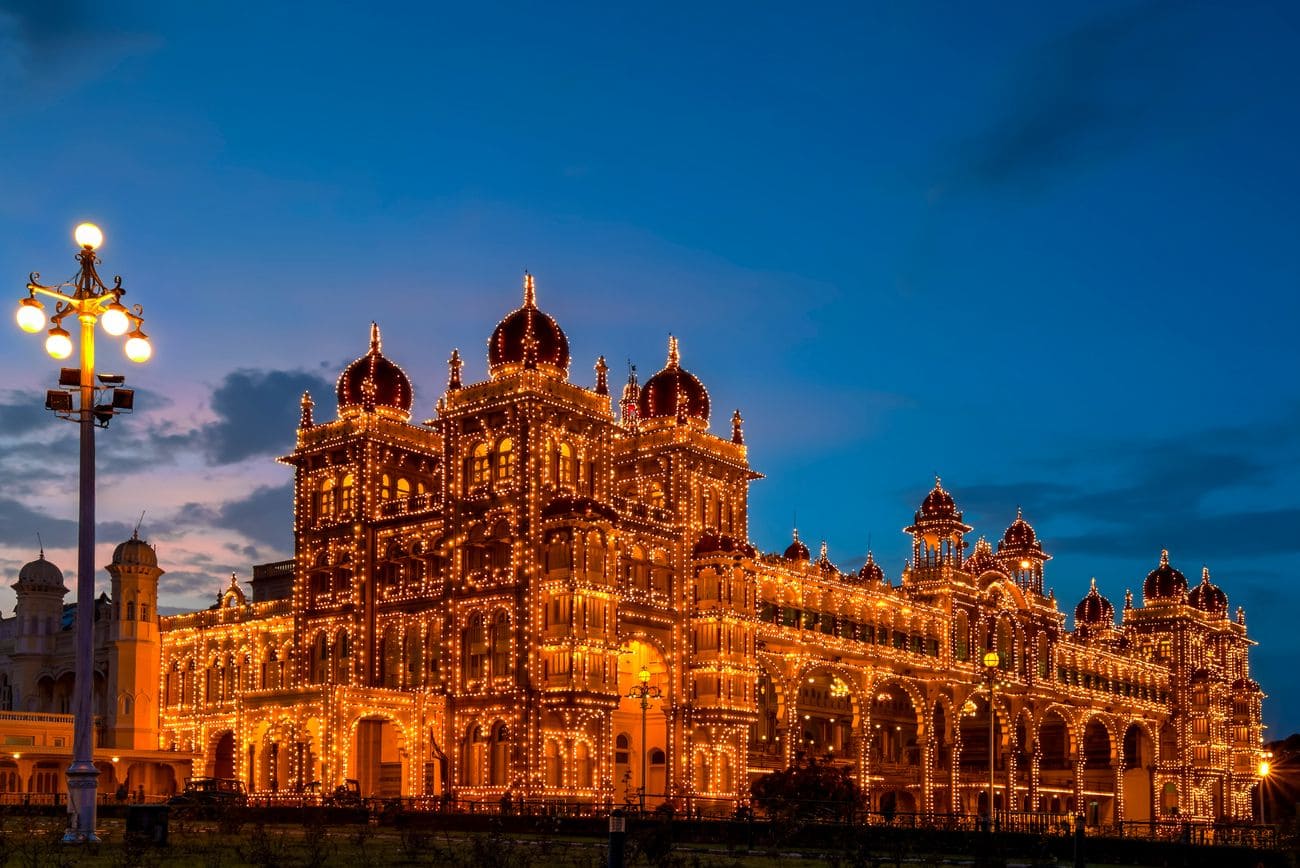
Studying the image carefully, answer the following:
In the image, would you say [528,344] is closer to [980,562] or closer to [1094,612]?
[980,562]

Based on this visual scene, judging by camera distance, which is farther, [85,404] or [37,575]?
[37,575]

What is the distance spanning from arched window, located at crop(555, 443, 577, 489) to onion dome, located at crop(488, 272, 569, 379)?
350 cm

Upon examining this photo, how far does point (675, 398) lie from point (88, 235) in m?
50.9

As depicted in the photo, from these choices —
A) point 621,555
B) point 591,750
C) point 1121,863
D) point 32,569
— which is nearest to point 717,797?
point 591,750

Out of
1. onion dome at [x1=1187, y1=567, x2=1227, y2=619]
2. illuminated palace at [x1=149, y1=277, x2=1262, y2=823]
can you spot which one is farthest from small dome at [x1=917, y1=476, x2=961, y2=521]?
onion dome at [x1=1187, y1=567, x2=1227, y2=619]

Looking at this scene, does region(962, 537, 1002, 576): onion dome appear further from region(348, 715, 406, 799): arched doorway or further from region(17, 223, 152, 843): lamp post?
region(17, 223, 152, 843): lamp post

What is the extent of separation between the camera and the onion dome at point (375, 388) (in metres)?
80.8

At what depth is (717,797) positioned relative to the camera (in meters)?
75.5

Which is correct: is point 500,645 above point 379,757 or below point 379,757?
above

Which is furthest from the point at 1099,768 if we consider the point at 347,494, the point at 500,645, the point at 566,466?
the point at 347,494

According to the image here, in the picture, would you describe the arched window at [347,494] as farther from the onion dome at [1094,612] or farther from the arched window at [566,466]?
the onion dome at [1094,612]

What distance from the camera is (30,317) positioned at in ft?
100

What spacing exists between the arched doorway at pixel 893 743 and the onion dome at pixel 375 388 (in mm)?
32628

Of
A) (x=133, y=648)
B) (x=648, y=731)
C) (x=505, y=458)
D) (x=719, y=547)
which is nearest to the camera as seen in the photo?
(x=505, y=458)
